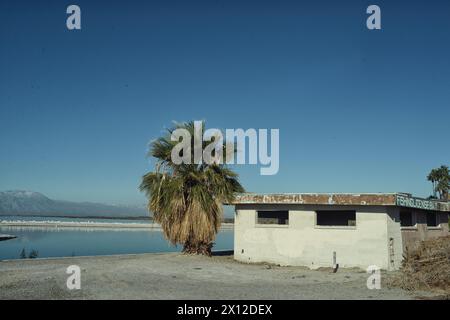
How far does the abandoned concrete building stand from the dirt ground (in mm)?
845

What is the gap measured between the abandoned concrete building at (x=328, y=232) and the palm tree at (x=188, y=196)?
4.54 ft

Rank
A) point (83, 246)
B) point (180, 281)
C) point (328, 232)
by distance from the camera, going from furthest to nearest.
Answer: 1. point (83, 246)
2. point (328, 232)
3. point (180, 281)

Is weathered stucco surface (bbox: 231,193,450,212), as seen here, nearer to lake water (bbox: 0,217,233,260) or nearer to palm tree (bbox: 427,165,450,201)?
→ lake water (bbox: 0,217,233,260)

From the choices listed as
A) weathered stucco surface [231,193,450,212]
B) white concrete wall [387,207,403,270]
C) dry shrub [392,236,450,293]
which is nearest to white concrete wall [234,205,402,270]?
white concrete wall [387,207,403,270]

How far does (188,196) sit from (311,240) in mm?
7311

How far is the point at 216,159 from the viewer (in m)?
25.0

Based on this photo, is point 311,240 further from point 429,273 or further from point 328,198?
point 429,273

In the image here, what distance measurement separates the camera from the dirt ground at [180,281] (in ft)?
44.3

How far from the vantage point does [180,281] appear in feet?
54.0

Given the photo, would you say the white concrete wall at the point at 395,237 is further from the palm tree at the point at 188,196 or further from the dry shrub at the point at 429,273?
the palm tree at the point at 188,196

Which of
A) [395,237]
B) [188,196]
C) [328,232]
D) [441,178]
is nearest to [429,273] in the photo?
[395,237]

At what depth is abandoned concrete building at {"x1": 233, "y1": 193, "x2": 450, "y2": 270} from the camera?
2027 centimetres
